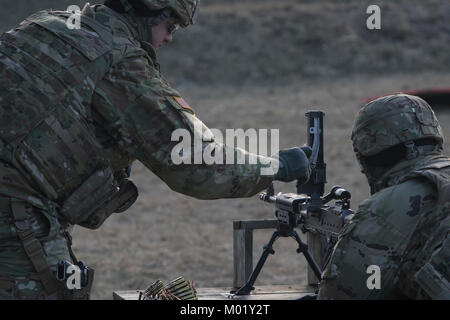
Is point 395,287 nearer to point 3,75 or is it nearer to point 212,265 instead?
point 3,75

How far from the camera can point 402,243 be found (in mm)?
3611

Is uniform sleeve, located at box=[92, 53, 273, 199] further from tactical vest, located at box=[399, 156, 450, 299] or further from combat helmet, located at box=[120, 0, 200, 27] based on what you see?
tactical vest, located at box=[399, 156, 450, 299]

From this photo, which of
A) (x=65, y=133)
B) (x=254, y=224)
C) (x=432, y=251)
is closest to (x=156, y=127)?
(x=65, y=133)

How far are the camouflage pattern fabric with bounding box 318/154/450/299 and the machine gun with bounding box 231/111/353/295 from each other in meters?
1.07

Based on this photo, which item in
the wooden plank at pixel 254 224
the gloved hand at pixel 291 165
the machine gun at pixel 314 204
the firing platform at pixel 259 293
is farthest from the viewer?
the wooden plank at pixel 254 224

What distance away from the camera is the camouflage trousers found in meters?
3.67

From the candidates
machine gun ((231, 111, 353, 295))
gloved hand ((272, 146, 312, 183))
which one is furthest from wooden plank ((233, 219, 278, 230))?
gloved hand ((272, 146, 312, 183))

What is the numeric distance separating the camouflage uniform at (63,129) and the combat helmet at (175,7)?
205 millimetres

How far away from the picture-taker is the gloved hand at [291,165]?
13.7 feet

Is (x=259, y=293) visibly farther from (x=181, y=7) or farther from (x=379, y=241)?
(x=181, y=7)

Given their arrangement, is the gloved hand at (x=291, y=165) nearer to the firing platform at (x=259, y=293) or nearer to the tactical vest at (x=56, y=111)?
the tactical vest at (x=56, y=111)

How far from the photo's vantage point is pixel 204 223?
12.5 meters

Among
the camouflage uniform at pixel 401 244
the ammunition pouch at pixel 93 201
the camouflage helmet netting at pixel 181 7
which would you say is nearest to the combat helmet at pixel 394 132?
the camouflage uniform at pixel 401 244

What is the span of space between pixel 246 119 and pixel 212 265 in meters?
9.84
